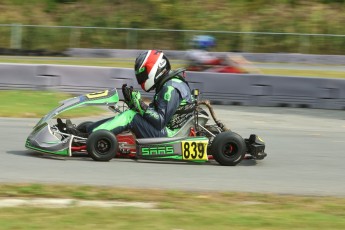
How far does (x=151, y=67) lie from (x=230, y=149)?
1.34 m

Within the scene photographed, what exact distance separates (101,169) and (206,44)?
33.2 ft

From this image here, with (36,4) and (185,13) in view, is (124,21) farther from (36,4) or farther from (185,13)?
(36,4)

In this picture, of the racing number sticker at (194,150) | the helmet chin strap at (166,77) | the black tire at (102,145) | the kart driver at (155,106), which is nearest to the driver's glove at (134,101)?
the kart driver at (155,106)

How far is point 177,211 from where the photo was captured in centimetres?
630

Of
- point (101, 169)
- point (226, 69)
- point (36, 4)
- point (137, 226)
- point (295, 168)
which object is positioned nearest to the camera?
point (137, 226)

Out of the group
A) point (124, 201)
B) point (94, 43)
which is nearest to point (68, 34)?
point (94, 43)

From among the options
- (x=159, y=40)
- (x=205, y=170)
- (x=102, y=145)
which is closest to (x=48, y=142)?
(x=102, y=145)

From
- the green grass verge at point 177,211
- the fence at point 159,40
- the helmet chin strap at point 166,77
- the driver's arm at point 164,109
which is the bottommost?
the green grass verge at point 177,211

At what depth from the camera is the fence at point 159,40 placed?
26750mm

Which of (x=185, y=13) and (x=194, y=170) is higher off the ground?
(x=185, y=13)

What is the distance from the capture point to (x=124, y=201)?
668 cm

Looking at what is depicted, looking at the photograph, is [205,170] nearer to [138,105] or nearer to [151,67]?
[138,105]

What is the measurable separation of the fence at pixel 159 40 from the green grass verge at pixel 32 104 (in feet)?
39.2

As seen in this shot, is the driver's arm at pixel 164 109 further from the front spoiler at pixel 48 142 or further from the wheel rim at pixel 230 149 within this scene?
the front spoiler at pixel 48 142
